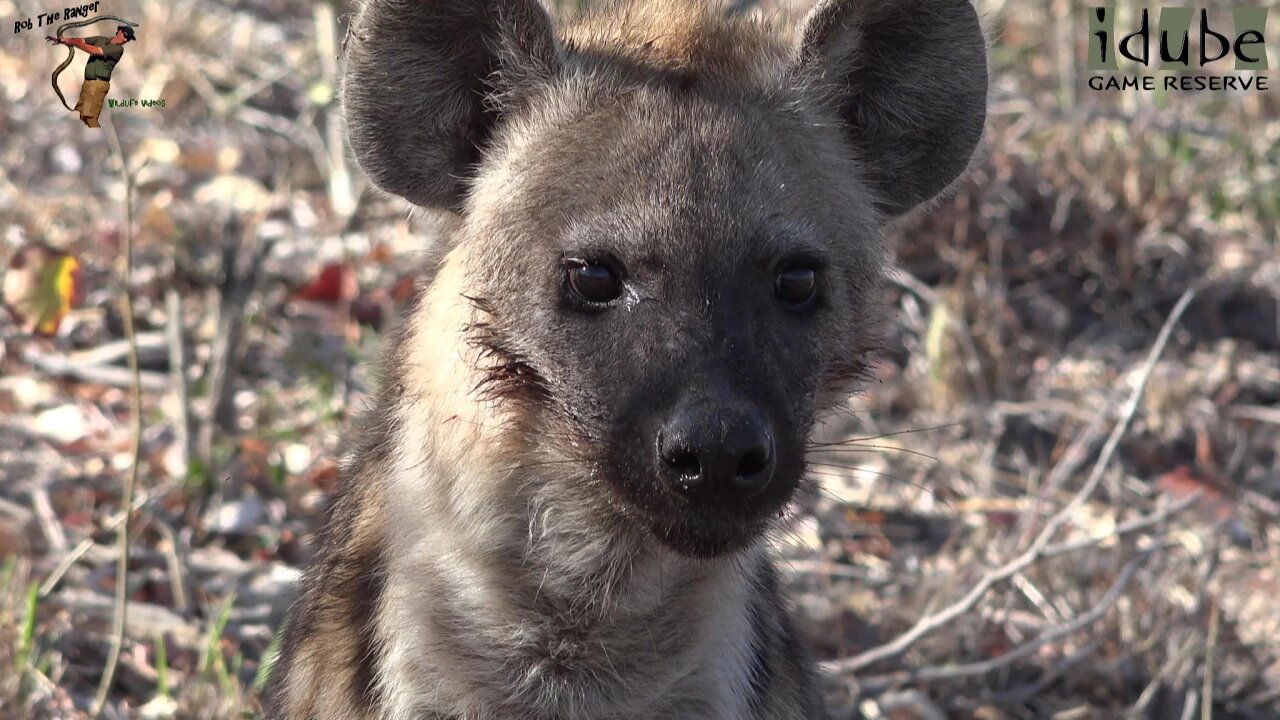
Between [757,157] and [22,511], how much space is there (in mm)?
2801

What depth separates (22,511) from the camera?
4664 mm

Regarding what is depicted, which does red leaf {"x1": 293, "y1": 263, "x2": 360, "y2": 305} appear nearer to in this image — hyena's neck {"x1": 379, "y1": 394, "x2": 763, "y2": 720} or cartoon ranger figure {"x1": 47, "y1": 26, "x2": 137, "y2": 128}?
cartoon ranger figure {"x1": 47, "y1": 26, "x2": 137, "y2": 128}

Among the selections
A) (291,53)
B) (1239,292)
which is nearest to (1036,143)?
(1239,292)

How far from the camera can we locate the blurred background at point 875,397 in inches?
176

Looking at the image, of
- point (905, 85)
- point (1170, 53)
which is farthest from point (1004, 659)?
point (1170, 53)

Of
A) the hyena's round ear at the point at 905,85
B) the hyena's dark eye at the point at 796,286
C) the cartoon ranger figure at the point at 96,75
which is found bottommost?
the hyena's dark eye at the point at 796,286

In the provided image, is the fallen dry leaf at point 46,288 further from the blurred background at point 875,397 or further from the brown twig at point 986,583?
the brown twig at point 986,583

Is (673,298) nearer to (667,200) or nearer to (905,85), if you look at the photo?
(667,200)

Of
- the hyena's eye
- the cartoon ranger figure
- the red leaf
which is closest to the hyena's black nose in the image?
the hyena's eye

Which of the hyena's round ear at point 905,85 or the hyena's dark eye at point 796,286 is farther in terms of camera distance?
the hyena's round ear at point 905,85

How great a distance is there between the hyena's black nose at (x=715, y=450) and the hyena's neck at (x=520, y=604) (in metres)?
0.36

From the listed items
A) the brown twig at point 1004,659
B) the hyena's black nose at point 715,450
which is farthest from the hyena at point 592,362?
the brown twig at point 1004,659

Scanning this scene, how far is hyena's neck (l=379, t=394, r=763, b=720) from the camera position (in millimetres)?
2988

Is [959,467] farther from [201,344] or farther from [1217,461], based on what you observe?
[201,344]
